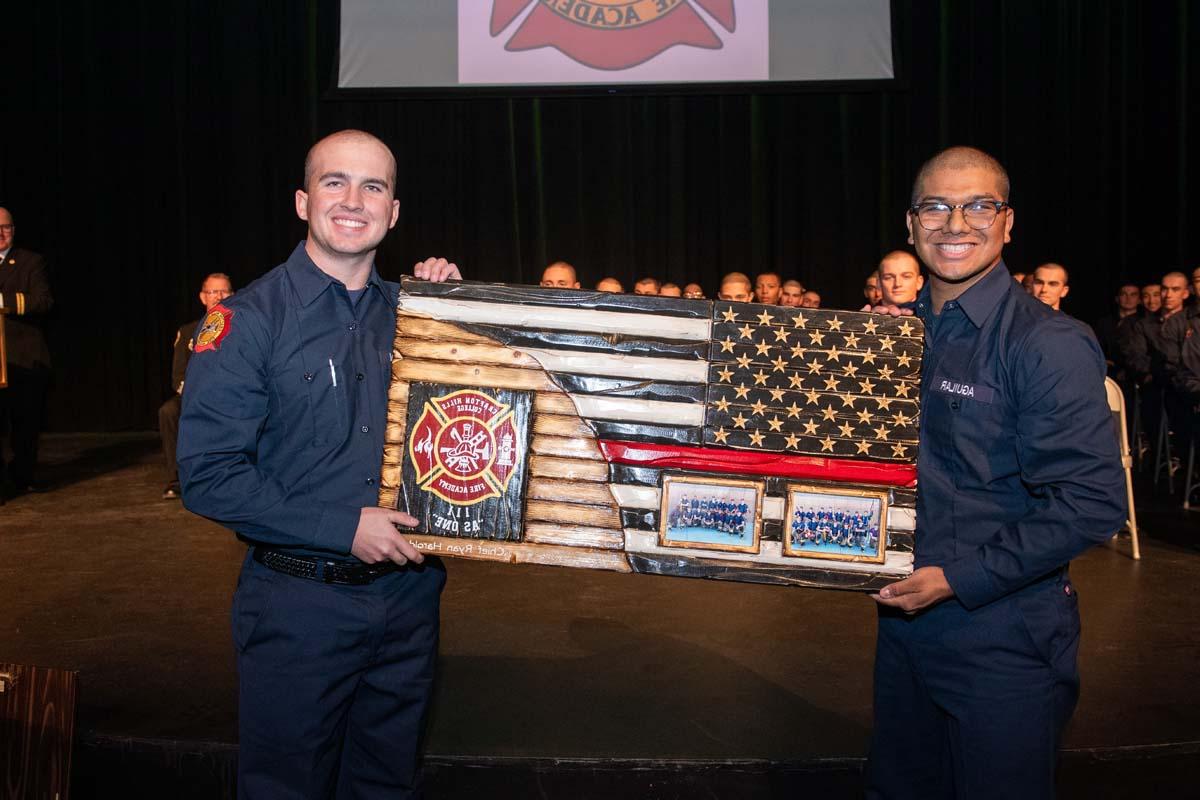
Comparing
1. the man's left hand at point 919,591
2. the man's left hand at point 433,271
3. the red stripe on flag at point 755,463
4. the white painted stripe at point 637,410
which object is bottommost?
the man's left hand at point 919,591

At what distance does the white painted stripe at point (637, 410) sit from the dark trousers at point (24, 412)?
19.0 ft

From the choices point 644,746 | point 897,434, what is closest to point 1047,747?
point 897,434

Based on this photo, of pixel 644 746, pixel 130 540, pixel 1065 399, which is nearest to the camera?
pixel 1065 399

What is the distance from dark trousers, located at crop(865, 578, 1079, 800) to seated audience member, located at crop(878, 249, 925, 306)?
2.60 meters

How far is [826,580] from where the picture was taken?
1766 millimetres

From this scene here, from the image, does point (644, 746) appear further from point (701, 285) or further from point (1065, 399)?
point (701, 285)

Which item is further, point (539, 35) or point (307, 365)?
point (539, 35)

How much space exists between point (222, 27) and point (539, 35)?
341 centimetres

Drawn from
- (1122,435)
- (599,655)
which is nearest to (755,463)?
(599,655)

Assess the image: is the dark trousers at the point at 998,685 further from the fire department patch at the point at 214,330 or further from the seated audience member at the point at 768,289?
the seated audience member at the point at 768,289

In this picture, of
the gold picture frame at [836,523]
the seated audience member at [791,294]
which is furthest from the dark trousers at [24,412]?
the gold picture frame at [836,523]

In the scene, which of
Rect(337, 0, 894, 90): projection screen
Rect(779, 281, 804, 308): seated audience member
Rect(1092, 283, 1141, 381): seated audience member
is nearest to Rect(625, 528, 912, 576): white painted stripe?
Rect(779, 281, 804, 308): seated audience member

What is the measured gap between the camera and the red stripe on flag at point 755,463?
1763 millimetres

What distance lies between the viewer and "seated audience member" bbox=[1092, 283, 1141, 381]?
8125mm
